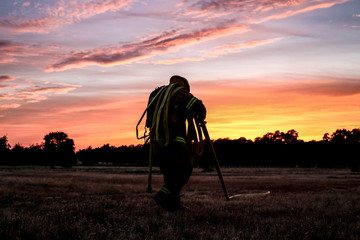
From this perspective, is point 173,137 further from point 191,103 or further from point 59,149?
point 59,149

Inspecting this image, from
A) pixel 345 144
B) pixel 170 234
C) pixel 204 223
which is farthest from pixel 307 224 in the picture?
pixel 345 144

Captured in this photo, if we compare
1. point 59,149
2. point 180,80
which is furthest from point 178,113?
point 59,149

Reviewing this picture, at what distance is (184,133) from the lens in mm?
8227

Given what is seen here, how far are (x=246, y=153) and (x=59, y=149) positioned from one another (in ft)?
195

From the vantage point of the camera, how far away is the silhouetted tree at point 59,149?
9194cm

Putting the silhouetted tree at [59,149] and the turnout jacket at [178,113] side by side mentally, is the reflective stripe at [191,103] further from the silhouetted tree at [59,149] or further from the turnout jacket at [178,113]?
the silhouetted tree at [59,149]

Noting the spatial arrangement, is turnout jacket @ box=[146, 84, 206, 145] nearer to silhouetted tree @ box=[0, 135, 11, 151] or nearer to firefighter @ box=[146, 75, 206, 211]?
firefighter @ box=[146, 75, 206, 211]

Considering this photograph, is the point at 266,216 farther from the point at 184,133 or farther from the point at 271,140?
the point at 271,140

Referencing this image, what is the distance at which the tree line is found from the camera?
8994 centimetres

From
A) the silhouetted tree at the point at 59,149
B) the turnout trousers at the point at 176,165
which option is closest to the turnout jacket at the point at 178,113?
the turnout trousers at the point at 176,165

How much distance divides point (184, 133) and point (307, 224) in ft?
10.8

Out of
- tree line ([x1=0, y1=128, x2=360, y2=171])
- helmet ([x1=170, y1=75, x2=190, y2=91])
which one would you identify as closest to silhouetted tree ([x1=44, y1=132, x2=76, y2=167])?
tree line ([x1=0, y1=128, x2=360, y2=171])

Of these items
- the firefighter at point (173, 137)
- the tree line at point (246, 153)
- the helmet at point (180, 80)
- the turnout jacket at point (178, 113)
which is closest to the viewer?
the firefighter at point (173, 137)

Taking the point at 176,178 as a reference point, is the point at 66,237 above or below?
below
